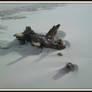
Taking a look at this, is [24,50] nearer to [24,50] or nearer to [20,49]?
[24,50]

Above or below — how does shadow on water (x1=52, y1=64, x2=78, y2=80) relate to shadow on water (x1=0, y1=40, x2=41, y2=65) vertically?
below

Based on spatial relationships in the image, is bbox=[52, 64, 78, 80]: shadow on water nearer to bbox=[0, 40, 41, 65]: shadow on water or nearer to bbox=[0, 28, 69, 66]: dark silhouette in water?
bbox=[0, 28, 69, 66]: dark silhouette in water

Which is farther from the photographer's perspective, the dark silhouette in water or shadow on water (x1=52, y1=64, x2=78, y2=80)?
the dark silhouette in water

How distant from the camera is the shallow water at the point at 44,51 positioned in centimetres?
369

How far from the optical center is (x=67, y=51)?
422cm

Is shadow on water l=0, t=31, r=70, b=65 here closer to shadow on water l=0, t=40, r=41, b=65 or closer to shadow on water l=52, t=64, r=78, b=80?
shadow on water l=0, t=40, r=41, b=65

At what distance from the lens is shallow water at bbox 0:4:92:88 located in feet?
12.1

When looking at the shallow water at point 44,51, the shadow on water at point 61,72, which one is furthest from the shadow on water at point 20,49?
the shadow on water at point 61,72

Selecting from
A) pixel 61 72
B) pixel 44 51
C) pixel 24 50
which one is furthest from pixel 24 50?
pixel 61 72

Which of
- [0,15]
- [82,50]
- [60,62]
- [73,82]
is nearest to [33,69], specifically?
[60,62]

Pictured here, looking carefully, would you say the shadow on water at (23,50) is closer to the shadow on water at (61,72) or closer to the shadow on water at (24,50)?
the shadow on water at (24,50)

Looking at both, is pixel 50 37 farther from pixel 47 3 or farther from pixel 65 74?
pixel 47 3

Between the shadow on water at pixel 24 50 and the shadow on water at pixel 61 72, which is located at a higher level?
the shadow on water at pixel 24 50

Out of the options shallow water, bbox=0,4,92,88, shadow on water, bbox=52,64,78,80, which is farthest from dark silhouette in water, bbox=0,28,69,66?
shadow on water, bbox=52,64,78,80
